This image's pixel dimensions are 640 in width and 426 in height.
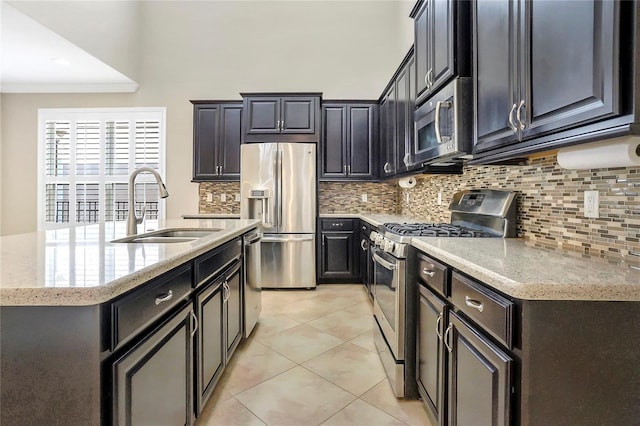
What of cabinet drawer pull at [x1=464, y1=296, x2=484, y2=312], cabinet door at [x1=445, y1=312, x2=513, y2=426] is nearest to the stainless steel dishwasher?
cabinet door at [x1=445, y1=312, x2=513, y2=426]

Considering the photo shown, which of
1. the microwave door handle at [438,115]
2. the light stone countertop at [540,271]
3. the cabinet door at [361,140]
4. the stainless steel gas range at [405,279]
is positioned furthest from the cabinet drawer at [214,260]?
the cabinet door at [361,140]

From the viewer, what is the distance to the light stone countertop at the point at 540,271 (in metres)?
0.91

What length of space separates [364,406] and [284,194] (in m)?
2.73

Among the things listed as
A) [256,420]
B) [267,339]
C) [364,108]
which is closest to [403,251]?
[256,420]

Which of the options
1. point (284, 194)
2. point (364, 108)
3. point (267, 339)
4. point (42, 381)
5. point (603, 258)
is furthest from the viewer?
point (364, 108)

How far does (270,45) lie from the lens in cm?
510

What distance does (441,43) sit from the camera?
6.44 feet

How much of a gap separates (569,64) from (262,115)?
3.69m

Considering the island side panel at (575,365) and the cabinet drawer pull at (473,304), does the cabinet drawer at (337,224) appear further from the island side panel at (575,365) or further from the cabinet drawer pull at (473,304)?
the island side panel at (575,365)

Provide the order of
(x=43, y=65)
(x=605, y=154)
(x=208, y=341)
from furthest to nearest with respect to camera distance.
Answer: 1. (x=43, y=65)
2. (x=208, y=341)
3. (x=605, y=154)

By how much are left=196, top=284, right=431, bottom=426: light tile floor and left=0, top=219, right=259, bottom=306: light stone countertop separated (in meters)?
0.94

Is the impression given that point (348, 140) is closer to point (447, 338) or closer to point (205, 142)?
point (205, 142)

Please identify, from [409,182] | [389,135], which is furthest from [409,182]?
[389,135]

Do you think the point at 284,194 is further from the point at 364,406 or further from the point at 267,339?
the point at 364,406
